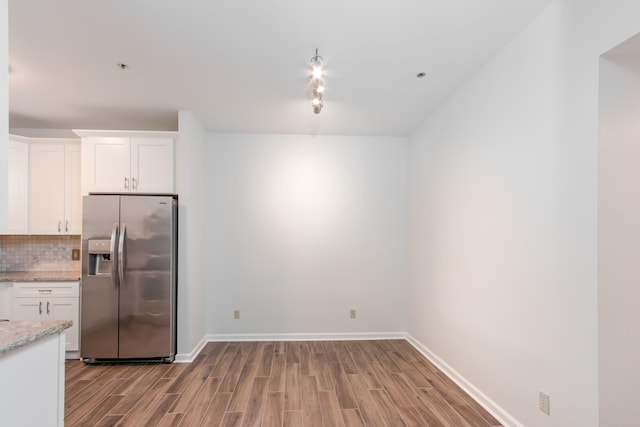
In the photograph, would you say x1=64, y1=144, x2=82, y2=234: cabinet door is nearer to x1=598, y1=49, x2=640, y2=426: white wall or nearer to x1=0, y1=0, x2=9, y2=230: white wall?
x1=0, y1=0, x2=9, y2=230: white wall

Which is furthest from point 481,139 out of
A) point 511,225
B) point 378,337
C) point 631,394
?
point 378,337

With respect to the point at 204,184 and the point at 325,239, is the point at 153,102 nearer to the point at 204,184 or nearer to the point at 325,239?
the point at 204,184

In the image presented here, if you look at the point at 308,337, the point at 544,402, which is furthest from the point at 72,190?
the point at 544,402

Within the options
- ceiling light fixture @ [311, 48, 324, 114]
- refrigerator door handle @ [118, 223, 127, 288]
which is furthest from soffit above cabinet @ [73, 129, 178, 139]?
ceiling light fixture @ [311, 48, 324, 114]

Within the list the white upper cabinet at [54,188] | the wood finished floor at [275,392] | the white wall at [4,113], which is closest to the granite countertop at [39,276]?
the white upper cabinet at [54,188]

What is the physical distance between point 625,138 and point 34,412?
3117 mm

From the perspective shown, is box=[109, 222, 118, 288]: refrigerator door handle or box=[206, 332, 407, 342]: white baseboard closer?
box=[109, 222, 118, 288]: refrigerator door handle

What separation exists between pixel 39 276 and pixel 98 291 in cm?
91

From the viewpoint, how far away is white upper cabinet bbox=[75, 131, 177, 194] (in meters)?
3.65

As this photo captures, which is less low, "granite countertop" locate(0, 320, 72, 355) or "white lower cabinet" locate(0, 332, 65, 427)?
A: "granite countertop" locate(0, 320, 72, 355)

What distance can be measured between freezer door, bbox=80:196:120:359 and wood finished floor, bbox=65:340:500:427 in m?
0.24

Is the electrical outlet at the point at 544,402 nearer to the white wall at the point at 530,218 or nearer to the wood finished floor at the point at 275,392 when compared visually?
the white wall at the point at 530,218

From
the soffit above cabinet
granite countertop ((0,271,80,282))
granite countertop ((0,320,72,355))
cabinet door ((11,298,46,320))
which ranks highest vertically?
the soffit above cabinet

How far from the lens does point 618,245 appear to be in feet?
5.33
